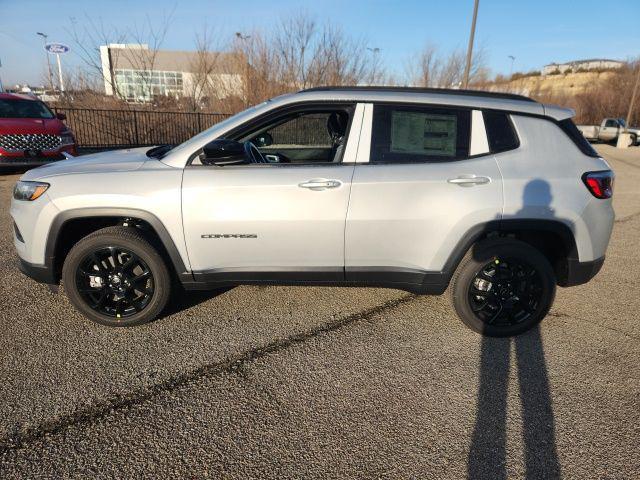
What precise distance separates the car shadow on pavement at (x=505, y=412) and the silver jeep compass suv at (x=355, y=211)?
0.24 metres

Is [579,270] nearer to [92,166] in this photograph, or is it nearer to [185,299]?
[185,299]

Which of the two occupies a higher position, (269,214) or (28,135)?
(28,135)

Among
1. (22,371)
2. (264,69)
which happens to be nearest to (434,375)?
(22,371)

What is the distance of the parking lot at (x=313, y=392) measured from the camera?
6.65 ft

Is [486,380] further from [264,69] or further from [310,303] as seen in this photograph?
[264,69]

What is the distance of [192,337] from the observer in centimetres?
309

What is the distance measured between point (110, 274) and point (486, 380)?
2.73 meters

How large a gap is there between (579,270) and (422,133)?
1.55 m

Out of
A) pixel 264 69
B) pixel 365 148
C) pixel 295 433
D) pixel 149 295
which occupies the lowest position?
pixel 295 433

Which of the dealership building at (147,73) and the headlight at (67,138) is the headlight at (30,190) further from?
the dealership building at (147,73)

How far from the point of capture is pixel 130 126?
49.2ft

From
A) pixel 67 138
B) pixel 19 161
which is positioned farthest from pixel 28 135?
pixel 67 138

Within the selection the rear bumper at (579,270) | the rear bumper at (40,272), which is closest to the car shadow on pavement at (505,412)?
the rear bumper at (579,270)

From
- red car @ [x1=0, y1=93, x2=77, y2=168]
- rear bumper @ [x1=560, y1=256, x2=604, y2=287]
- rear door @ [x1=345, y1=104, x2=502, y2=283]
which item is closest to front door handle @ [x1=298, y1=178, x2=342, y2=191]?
rear door @ [x1=345, y1=104, x2=502, y2=283]
